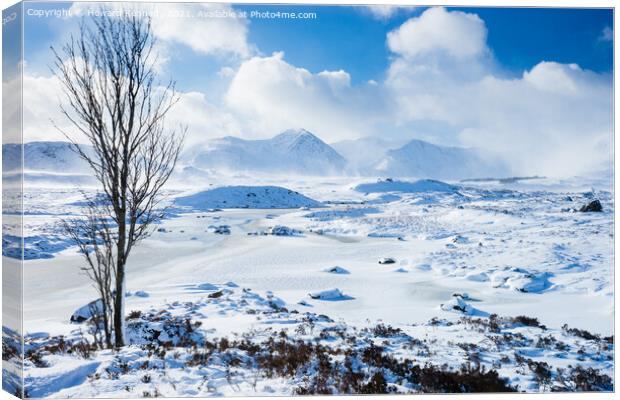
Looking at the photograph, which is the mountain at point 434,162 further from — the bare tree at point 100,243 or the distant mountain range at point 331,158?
the bare tree at point 100,243

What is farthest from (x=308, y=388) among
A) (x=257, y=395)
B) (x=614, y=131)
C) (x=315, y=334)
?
(x=614, y=131)

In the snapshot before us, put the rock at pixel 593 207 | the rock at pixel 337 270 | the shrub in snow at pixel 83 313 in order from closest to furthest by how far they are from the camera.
Result: the shrub in snow at pixel 83 313 < the rock at pixel 593 207 < the rock at pixel 337 270

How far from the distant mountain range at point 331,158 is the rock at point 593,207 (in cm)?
173

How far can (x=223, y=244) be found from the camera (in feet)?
44.9

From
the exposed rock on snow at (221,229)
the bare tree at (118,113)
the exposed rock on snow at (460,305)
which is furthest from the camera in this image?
the exposed rock on snow at (221,229)

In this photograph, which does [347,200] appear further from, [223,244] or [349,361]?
[349,361]

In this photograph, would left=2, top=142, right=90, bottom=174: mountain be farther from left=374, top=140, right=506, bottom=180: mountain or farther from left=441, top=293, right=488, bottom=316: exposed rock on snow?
left=441, top=293, right=488, bottom=316: exposed rock on snow

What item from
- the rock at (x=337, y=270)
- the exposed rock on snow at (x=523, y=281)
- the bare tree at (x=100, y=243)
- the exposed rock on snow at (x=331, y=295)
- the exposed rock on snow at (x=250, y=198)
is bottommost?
the exposed rock on snow at (x=331, y=295)

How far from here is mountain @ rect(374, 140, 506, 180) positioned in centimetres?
859

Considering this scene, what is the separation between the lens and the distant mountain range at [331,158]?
8.05 meters

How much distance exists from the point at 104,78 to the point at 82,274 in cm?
400

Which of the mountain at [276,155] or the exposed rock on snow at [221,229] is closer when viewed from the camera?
the mountain at [276,155]

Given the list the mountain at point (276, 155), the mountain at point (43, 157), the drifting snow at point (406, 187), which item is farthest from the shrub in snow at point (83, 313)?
the drifting snow at point (406, 187)

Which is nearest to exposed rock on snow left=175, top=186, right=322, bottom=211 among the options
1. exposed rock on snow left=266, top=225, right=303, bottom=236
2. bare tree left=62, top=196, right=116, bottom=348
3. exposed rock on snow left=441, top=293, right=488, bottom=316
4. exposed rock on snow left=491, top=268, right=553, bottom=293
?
bare tree left=62, top=196, right=116, bottom=348
